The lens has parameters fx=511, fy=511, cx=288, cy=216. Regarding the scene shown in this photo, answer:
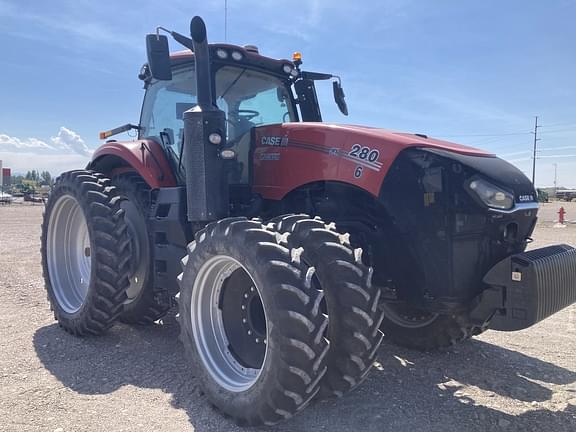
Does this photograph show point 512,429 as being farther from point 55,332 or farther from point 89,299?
point 55,332

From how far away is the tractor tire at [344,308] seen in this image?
2.96 metres

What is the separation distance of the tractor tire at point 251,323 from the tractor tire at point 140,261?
53.5 inches

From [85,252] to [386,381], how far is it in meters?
3.35

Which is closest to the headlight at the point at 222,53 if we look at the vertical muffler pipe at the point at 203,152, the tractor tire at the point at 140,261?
the vertical muffler pipe at the point at 203,152

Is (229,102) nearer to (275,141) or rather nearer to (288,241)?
(275,141)

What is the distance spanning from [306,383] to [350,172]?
5.01 ft

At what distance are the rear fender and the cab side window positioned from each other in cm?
13

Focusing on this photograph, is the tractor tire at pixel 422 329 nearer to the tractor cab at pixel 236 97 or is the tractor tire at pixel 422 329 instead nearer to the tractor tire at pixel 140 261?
the tractor cab at pixel 236 97

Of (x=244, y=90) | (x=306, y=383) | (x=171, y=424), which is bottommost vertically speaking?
(x=171, y=424)

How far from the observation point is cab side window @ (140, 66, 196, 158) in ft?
15.9

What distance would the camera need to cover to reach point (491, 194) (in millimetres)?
3314

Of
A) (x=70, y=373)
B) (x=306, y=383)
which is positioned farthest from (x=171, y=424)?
(x=70, y=373)

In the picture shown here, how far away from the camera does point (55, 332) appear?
5.01 meters

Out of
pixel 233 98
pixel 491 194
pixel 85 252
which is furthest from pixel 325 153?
pixel 85 252
